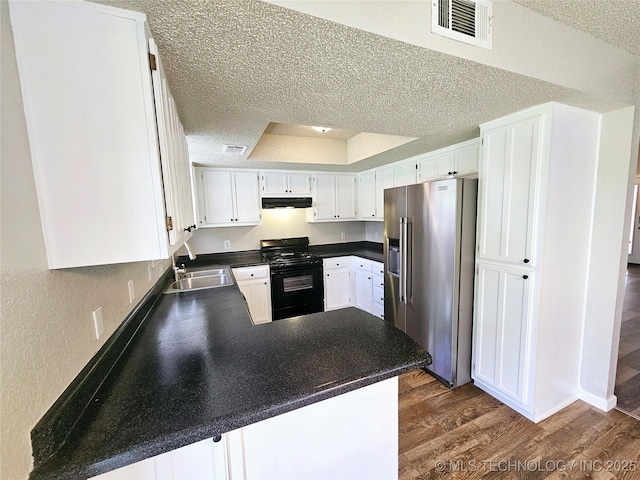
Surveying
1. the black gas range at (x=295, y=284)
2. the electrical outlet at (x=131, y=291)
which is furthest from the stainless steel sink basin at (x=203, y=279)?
the electrical outlet at (x=131, y=291)

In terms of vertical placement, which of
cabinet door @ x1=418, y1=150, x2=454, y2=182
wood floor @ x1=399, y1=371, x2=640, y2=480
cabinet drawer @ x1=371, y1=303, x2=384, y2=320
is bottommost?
wood floor @ x1=399, y1=371, x2=640, y2=480

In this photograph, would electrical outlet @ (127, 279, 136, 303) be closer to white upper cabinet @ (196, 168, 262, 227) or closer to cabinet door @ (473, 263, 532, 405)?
white upper cabinet @ (196, 168, 262, 227)

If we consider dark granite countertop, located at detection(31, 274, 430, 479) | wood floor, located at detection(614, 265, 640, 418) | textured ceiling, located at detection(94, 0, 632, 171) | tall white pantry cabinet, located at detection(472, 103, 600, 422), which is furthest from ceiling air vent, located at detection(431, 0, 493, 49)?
wood floor, located at detection(614, 265, 640, 418)

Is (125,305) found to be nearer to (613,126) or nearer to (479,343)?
(479,343)

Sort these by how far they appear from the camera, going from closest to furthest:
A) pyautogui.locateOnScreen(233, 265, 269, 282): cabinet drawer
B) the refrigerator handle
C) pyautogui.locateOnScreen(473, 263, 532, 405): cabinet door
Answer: pyautogui.locateOnScreen(473, 263, 532, 405): cabinet door, the refrigerator handle, pyautogui.locateOnScreen(233, 265, 269, 282): cabinet drawer

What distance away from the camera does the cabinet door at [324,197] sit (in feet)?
13.1

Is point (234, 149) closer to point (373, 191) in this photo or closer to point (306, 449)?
point (373, 191)

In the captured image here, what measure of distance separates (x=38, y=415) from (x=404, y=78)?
1.83 metres

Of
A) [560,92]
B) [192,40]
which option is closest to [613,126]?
[560,92]

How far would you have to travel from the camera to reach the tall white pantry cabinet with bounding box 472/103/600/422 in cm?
175

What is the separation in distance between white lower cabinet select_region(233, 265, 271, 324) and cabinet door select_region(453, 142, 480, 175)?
2517 millimetres

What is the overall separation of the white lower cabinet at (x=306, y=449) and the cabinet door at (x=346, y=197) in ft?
10.6

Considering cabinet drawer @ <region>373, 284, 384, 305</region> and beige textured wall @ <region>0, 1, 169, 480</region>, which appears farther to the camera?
cabinet drawer @ <region>373, 284, 384, 305</region>

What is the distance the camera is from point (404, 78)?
1304 mm
